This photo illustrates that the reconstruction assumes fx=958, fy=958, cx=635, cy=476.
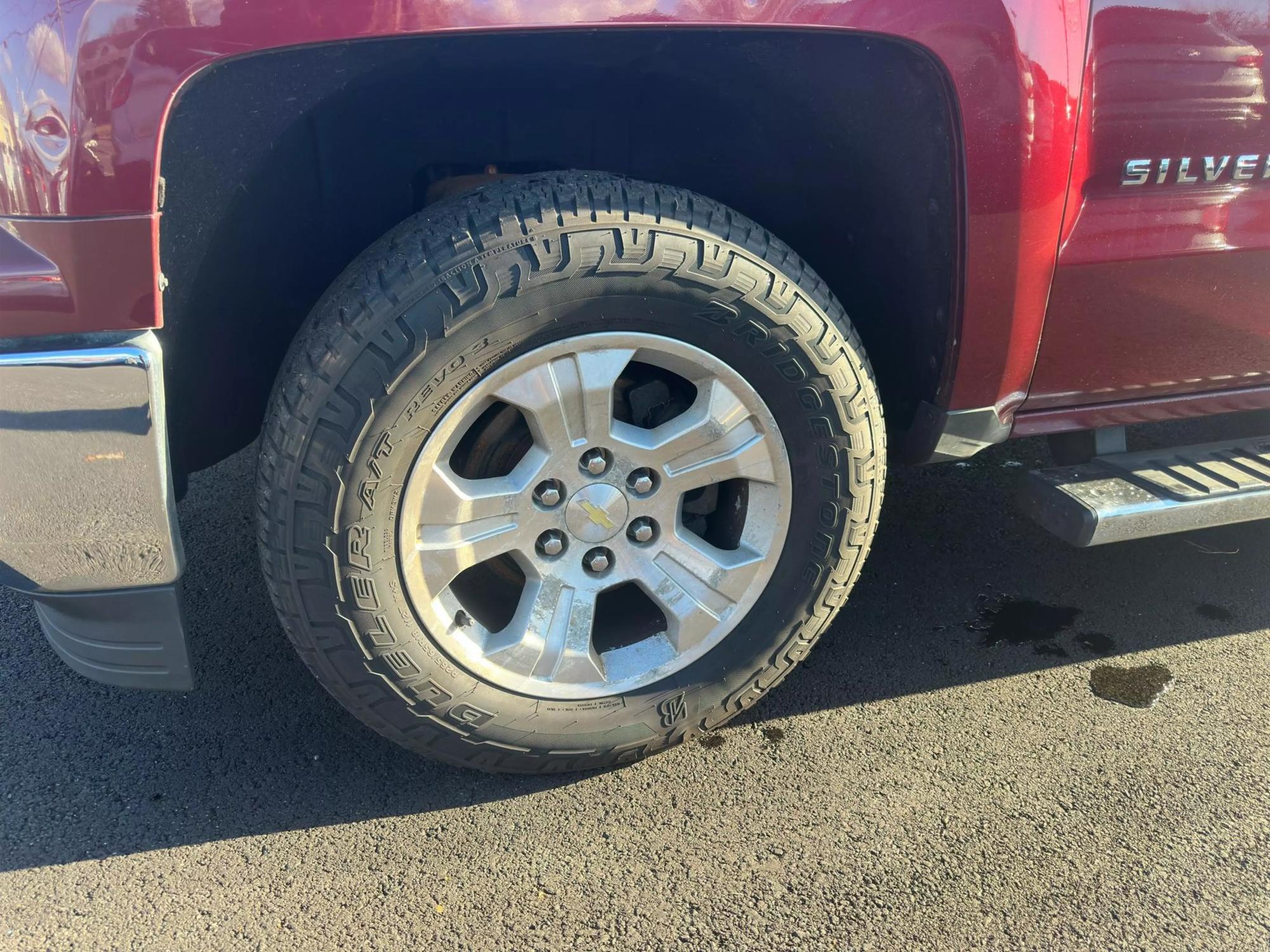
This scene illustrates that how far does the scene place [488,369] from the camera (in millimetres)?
1715

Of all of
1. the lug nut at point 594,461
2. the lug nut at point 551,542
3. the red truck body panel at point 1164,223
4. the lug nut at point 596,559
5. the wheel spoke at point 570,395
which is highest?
the red truck body panel at point 1164,223

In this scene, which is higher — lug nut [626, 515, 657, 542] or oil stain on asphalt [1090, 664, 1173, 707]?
lug nut [626, 515, 657, 542]

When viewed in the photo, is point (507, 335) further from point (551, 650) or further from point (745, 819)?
point (745, 819)

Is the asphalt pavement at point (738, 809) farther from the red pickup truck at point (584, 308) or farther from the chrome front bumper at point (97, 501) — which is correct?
the chrome front bumper at point (97, 501)

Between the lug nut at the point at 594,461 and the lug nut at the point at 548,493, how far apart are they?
7 cm

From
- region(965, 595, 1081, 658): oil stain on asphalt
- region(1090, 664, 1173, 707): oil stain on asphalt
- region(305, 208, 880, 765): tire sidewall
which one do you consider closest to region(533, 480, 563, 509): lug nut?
region(305, 208, 880, 765): tire sidewall

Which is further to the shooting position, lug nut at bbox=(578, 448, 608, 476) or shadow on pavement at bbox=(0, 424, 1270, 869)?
shadow on pavement at bbox=(0, 424, 1270, 869)

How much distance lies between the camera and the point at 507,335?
1.69 metres

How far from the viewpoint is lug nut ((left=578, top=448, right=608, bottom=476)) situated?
1.85m

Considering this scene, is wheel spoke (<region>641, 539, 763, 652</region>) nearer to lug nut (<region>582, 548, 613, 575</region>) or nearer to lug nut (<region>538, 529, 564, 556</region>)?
lug nut (<region>582, 548, 613, 575</region>)

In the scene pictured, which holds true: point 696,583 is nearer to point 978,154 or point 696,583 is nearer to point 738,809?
point 738,809

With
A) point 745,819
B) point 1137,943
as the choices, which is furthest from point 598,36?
point 1137,943

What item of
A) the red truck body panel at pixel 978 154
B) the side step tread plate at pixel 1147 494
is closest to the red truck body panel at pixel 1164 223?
the red truck body panel at pixel 978 154

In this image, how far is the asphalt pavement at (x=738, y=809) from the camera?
1.73 metres
